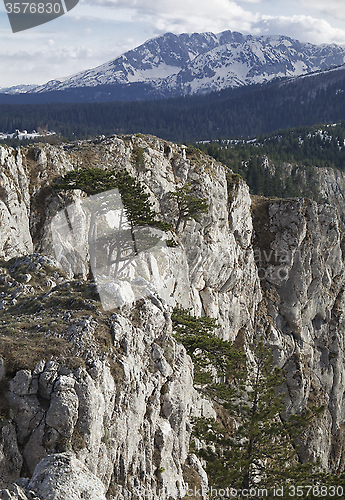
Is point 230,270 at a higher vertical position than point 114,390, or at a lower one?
lower

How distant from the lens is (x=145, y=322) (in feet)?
63.7

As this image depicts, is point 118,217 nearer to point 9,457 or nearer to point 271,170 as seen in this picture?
point 9,457

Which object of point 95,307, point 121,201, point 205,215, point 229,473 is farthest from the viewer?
point 205,215

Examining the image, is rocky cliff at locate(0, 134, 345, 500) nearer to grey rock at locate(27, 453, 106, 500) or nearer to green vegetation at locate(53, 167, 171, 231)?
grey rock at locate(27, 453, 106, 500)

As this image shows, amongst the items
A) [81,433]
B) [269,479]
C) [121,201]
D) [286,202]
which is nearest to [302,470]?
[269,479]

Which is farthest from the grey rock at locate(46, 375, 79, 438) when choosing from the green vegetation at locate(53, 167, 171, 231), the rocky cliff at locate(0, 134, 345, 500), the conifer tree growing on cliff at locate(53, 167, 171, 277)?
the green vegetation at locate(53, 167, 171, 231)

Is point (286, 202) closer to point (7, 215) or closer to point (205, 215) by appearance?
point (205, 215)

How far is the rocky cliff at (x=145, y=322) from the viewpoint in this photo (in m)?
13.3

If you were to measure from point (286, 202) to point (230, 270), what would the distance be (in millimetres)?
23169

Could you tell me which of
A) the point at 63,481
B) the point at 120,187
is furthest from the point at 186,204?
the point at 63,481

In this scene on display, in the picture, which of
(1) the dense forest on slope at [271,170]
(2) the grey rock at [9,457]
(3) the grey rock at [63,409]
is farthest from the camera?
(1) the dense forest on slope at [271,170]

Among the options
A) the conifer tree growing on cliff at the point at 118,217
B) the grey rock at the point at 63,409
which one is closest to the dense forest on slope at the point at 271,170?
the conifer tree growing on cliff at the point at 118,217

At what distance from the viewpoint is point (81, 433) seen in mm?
13414

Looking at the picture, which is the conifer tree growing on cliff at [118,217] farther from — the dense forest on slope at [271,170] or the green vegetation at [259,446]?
the dense forest on slope at [271,170]
